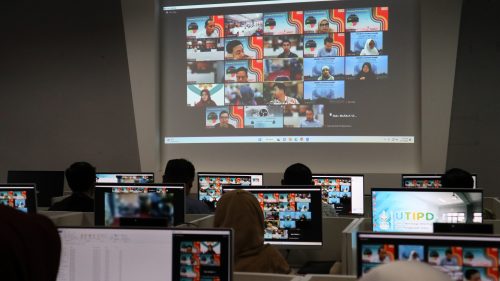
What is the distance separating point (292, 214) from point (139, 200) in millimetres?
1031

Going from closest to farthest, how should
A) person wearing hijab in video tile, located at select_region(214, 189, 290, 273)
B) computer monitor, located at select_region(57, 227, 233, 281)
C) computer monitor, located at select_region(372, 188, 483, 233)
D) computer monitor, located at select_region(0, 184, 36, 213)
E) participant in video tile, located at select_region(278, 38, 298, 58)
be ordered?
computer monitor, located at select_region(57, 227, 233, 281), person wearing hijab in video tile, located at select_region(214, 189, 290, 273), computer monitor, located at select_region(372, 188, 483, 233), computer monitor, located at select_region(0, 184, 36, 213), participant in video tile, located at select_region(278, 38, 298, 58)

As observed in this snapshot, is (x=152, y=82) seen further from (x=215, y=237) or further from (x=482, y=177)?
(x=215, y=237)

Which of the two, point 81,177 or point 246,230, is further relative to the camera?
point 81,177

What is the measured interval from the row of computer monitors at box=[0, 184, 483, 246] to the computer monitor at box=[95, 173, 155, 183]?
6.89 feet

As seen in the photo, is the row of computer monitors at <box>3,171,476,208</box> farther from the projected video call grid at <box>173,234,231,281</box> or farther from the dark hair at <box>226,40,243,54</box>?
the projected video call grid at <box>173,234,231,281</box>

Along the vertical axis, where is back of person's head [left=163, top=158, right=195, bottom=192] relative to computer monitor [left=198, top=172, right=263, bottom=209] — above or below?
above

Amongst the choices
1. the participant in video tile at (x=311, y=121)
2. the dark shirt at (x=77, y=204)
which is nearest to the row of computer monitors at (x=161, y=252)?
the dark shirt at (x=77, y=204)

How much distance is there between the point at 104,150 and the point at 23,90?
1.51m

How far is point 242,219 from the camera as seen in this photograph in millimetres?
2619

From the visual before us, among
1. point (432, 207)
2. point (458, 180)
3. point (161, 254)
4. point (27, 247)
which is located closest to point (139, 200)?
point (161, 254)

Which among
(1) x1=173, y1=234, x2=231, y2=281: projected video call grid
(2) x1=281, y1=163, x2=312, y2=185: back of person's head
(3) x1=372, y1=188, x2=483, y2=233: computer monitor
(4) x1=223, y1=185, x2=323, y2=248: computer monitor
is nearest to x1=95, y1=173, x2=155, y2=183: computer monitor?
(2) x1=281, y1=163, x2=312, y2=185: back of person's head

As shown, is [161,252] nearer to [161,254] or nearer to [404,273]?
[161,254]

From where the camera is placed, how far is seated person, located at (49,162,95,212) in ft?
14.2

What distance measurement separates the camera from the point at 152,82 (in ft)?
23.5
